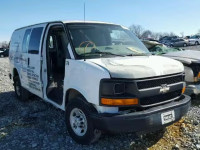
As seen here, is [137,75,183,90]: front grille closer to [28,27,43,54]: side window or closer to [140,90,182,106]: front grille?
[140,90,182,106]: front grille

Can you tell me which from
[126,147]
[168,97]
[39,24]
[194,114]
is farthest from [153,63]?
[39,24]

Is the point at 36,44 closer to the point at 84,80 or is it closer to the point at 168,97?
the point at 84,80

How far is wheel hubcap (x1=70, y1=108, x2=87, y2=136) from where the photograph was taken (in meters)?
3.68

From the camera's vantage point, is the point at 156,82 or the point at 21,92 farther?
the point at 21,92

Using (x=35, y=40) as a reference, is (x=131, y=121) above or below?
below

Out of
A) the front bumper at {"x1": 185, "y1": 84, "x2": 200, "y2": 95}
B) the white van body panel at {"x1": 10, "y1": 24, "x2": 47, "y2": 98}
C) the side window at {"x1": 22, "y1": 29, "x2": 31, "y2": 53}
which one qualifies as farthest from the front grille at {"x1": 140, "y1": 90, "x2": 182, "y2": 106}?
the side window at {"x1": 22, "y1": 29, "x2": 31, "y2": 53}

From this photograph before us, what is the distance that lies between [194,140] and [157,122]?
112 centimetres

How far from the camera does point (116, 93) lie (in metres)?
3.16

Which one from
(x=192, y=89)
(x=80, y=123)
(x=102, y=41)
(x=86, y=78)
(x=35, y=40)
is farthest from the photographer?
(x=192, y=89)

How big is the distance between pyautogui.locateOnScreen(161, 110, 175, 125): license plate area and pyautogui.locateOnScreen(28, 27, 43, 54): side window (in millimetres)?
3129

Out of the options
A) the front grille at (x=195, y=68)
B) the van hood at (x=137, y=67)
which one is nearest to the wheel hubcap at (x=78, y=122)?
the van hood at (x=137, y=67)

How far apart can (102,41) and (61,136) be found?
6.34ft

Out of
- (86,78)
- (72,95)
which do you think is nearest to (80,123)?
(72,95)

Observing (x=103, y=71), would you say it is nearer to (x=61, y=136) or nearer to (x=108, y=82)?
(x=108, y=82)
